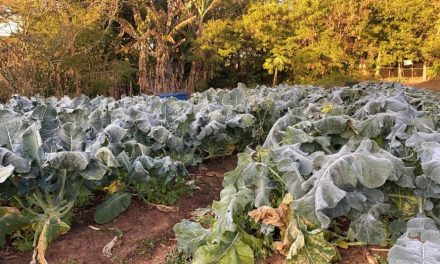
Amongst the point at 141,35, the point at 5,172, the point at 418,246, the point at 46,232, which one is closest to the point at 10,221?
the point at 46,232

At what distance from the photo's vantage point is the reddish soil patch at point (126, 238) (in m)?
2.33

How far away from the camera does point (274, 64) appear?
50.4ft

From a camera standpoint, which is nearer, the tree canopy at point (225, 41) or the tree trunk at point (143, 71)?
the tree canopy at point (225, 41)

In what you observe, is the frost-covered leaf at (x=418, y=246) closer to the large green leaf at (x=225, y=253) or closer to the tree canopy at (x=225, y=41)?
the large green leaf at (x=225, y=253)

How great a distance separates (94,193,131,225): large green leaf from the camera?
2.65 meters

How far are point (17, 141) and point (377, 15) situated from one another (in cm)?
1536

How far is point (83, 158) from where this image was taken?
89.0 inches

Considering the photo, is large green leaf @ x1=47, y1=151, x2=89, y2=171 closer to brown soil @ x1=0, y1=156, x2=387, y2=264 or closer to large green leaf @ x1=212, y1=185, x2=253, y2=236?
brown soil @ x1=0, y1=156, x2=387, y2=264

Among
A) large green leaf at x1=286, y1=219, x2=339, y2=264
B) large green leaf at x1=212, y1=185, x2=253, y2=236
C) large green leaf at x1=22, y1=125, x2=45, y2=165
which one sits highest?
large green leaf at x1=22, y1=125, x2=45, y2=165

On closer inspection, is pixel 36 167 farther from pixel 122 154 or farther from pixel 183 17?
pixel 183 17

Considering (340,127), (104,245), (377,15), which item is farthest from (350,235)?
(377,15)

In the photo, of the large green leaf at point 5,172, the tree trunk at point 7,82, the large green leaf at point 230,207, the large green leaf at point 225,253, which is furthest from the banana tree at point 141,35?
the large green leaf at point 225,253

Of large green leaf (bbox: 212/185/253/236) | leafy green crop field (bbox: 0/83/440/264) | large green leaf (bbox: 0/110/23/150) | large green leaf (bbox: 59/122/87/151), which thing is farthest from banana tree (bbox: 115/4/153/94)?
large green leaf (bbox: 212/185/253/236)

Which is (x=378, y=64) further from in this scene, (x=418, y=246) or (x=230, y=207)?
(x=418, y=246)
